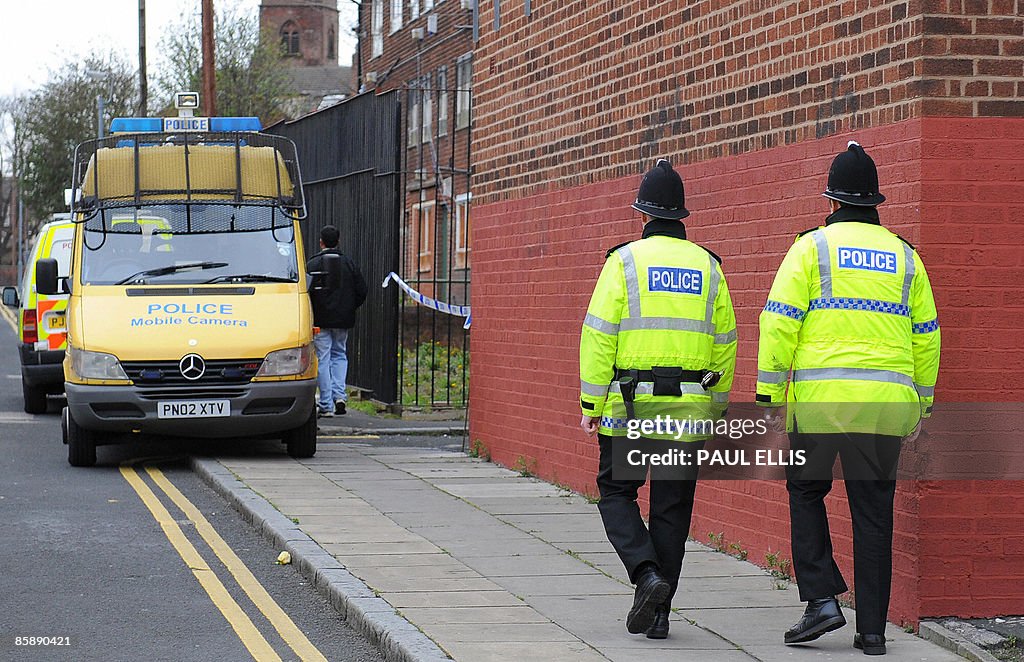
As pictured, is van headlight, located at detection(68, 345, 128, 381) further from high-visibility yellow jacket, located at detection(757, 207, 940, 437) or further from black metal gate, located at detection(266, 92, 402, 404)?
high-visibility yellow jacket, located at detection(757, 207, 940, 437)

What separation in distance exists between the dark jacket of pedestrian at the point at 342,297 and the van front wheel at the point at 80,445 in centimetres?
419

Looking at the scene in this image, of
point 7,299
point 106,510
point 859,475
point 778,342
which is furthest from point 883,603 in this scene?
point 7,299

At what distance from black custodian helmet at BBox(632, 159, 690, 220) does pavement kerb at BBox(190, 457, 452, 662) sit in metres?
1.99

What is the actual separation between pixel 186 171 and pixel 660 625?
836 centimetres

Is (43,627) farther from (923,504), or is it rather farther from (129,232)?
(129,232)

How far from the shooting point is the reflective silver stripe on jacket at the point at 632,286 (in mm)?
6434

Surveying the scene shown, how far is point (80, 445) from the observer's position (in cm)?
1299

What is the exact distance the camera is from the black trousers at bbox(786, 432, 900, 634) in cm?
617

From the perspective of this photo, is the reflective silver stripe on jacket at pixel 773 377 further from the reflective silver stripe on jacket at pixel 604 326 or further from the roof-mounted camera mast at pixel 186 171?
the roof-mounted camera mast at pixel 186 171

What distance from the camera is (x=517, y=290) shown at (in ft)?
40.4

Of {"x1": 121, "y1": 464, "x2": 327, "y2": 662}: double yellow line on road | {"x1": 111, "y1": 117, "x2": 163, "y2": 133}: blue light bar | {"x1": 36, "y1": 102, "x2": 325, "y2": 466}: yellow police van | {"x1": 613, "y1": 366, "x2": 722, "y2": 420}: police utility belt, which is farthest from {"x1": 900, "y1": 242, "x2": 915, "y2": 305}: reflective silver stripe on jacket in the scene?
{"x1": 111, "y1": 117, "x2": 163, "y2": 133}: blue light bar

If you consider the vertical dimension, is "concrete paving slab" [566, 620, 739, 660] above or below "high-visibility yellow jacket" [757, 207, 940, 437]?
below

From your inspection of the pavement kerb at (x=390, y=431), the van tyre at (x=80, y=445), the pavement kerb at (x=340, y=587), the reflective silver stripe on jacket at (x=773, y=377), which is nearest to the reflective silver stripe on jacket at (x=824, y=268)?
the reflective silver stripe on jacket at (x=773, y=377)

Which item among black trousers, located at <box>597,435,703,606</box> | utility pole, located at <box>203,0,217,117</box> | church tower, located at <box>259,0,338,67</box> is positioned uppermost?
church tower, located at <box>259,0,338,67</box>
